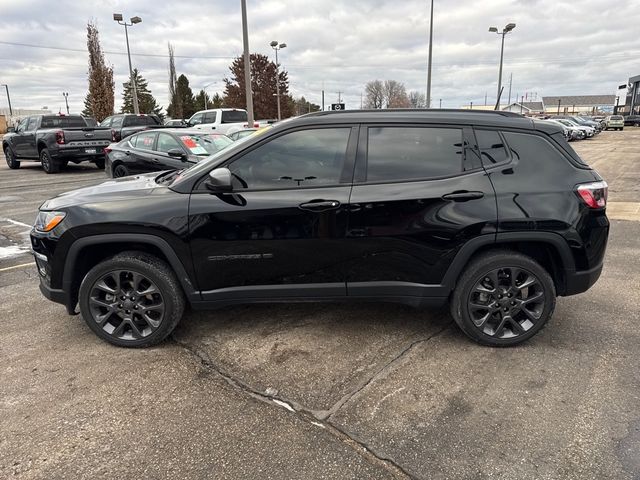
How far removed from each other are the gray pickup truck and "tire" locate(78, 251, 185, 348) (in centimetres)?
1281

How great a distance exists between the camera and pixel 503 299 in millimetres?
3496

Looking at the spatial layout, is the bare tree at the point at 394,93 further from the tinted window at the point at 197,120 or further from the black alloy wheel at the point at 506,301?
the black alloy wheel at the point at 506,301

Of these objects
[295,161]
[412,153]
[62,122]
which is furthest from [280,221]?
[62,122]

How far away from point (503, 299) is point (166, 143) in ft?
25.5

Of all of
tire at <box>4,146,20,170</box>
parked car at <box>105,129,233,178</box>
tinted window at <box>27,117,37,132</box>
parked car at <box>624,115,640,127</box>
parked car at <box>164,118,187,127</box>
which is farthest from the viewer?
parked car at <box>624,115,640,127</box>

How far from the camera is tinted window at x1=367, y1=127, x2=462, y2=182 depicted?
339cm

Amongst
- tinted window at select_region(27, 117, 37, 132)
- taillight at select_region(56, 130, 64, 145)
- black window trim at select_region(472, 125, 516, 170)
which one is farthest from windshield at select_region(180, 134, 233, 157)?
tinted window at select_region(27, 117, 37, 132)

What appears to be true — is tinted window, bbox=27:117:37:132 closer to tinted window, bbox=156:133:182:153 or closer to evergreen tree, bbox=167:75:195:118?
tinted window, bbox=156:133:182:153

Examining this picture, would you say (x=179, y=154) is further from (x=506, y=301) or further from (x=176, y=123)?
(x=176, y=123)

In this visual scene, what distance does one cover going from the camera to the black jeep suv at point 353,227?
11.0 ft

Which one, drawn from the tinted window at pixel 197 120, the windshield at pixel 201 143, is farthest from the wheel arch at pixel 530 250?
the tinted window at pixel 197 120

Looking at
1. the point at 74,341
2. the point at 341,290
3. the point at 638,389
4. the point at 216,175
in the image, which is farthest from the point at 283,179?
the point at 638,389

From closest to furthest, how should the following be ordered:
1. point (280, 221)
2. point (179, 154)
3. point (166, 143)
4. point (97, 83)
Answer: point (280, 221) < point (179, 154) < point (166, 143) < point (97, 83)

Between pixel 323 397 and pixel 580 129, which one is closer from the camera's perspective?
pixel 323 397
